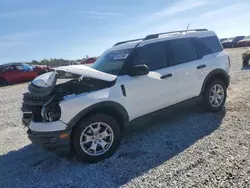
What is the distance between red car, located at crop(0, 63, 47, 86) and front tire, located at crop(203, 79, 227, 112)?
16690 millimetres

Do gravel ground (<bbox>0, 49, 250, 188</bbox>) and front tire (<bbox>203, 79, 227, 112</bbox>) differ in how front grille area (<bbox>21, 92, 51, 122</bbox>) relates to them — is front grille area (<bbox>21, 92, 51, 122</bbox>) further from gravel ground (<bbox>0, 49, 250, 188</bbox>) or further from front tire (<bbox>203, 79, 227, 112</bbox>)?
front tire (<bbox>203, 79, 227, 112</bbox>)

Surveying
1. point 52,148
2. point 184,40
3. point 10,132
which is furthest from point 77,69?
point 10,132

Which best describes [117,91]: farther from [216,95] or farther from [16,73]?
[16,73]

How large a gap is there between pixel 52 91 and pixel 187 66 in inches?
114

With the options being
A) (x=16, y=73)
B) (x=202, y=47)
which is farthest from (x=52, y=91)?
(x=16, y=73)

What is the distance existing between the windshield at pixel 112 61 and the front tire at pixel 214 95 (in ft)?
7.18

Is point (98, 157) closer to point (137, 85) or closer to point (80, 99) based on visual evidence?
point (80, 99)

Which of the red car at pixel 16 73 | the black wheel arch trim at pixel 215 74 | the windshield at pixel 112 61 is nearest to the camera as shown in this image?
the windshield at pixel 112 61

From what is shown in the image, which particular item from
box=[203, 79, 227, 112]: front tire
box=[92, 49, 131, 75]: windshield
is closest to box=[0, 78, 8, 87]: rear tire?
box=[92, 49, 131, 75]: windshield

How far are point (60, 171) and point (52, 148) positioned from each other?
44cm

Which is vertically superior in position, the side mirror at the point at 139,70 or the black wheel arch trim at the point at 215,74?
the side mirror at the point at 139,70

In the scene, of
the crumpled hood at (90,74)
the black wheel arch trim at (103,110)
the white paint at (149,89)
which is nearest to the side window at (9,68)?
the white paint at (149,89)

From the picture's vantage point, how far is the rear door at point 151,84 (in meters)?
4.56

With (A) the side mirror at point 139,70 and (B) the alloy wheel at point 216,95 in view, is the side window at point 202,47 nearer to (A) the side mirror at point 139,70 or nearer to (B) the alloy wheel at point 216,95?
(B) the alloy wheel at point 216,95
